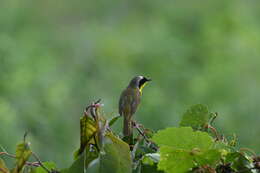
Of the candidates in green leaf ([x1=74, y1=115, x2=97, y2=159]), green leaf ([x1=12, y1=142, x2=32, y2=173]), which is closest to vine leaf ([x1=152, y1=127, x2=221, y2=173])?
green leaf ([x1=74, y1=115, x2=97, y2=159])

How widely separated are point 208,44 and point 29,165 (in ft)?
40.2

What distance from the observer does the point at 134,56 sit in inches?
497

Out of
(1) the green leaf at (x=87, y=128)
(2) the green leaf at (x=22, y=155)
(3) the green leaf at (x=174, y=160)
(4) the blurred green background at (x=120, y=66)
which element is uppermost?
(4) the blurred green background at (x=120, y=66)

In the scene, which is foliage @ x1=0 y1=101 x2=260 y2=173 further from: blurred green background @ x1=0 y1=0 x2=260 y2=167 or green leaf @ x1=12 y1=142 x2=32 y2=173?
blurred green background @ x1=0 y1=0 x2=260 y2=167

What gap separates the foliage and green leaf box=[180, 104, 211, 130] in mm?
194

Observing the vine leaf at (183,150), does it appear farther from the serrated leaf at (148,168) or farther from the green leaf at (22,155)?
the green leaf at (22,155)

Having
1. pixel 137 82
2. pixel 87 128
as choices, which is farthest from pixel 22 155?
pixel 137 82

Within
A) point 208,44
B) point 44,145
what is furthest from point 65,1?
point 44,145

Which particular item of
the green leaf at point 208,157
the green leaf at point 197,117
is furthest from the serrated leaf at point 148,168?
the green leaf at point 197,117

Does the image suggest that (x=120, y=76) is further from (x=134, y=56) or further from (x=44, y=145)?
(x=44, y=145)

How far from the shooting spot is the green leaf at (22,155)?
A: 151 centimetres

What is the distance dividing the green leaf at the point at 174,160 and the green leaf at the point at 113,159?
77 millimetres

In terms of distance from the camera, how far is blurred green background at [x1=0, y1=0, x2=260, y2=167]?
9703 mm

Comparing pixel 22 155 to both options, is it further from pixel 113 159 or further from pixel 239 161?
pixel 239 161
